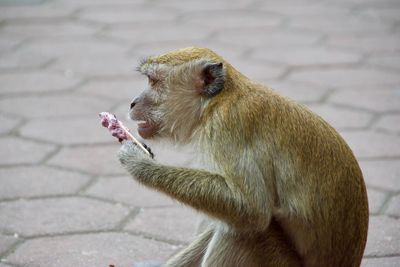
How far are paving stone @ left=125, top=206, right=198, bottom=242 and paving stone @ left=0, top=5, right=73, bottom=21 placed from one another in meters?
4.82

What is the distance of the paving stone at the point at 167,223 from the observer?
4793 mm

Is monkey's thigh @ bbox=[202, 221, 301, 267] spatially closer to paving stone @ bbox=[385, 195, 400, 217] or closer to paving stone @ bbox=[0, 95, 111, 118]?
paving stone @ bbox=[385, 195, 400, 217]

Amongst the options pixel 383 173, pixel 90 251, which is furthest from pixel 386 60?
pixel 90 251

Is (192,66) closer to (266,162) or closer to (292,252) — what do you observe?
(266,162)

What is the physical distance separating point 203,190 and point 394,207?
6.07ft

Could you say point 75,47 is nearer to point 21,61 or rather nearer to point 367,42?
point 21,61

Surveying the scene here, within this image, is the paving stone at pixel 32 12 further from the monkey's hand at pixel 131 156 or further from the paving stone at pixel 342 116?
the monkey's hand at pixel 131 156

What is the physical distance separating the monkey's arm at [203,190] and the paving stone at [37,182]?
1.62 metres

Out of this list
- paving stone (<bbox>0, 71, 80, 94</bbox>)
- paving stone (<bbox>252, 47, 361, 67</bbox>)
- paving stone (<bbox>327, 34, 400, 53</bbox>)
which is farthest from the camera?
paving stone (<bbox>327, 34, 400, 53</bbox>)

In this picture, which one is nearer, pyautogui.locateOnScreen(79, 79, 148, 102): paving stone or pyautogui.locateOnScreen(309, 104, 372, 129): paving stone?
pyautogui.locateOnScreen(309, 104, 372, 129): paving stone

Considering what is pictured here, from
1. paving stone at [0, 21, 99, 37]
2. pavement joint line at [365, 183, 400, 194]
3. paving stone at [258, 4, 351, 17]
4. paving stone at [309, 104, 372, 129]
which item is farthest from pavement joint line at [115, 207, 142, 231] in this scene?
paving stone at [258, 4, 351, 17]

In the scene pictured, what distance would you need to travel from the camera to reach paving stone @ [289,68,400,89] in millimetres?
7215

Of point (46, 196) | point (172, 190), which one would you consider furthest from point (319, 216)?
point (46, 196)

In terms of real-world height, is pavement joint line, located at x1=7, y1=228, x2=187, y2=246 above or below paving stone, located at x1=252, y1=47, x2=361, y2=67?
above
